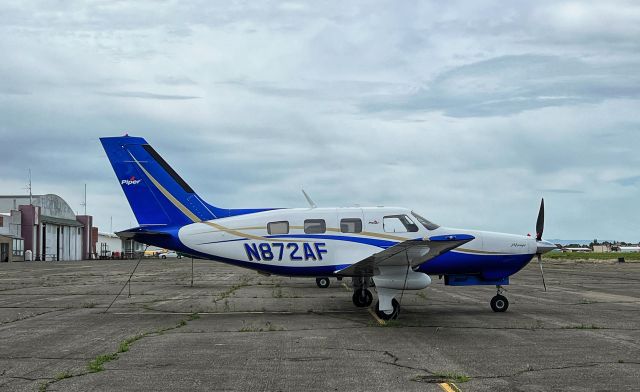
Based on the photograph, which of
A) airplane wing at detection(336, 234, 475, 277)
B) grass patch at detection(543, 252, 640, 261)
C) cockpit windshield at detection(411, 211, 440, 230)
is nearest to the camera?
airplane wing at detection(336, 234, 475, 277)

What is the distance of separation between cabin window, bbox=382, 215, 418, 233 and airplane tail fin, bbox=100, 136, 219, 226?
15.6 ft

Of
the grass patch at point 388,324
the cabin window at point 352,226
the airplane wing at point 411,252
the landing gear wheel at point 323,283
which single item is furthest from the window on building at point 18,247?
the grass patch at point 388,324

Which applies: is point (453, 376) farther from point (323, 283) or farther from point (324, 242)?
point (323, 283)

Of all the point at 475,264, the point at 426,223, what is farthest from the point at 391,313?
the point at 475,264

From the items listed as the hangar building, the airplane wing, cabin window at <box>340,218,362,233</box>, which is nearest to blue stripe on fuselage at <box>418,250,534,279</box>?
the airplane wing

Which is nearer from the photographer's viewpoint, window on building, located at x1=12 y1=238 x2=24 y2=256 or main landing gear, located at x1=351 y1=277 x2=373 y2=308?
main landing gear, located at x1=351 y1=277 x2=373 y2=308

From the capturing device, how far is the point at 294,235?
728 inches

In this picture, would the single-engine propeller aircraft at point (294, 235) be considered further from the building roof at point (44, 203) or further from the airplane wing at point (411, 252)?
the building roof at point (44, 203)

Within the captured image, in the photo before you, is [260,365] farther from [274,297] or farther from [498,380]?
[274,297]

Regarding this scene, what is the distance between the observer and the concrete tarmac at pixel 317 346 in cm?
918

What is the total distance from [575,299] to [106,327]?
15101 mm

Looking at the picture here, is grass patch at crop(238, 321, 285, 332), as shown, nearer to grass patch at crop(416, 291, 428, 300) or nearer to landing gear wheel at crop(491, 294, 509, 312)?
landing gear wheel at crop(491, 294, 509, 312)

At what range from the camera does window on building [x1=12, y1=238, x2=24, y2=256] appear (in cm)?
9262

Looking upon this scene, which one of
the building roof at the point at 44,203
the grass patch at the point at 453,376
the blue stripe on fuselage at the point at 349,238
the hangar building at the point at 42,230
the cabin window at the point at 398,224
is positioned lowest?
the grass patch at the point at 453,376
